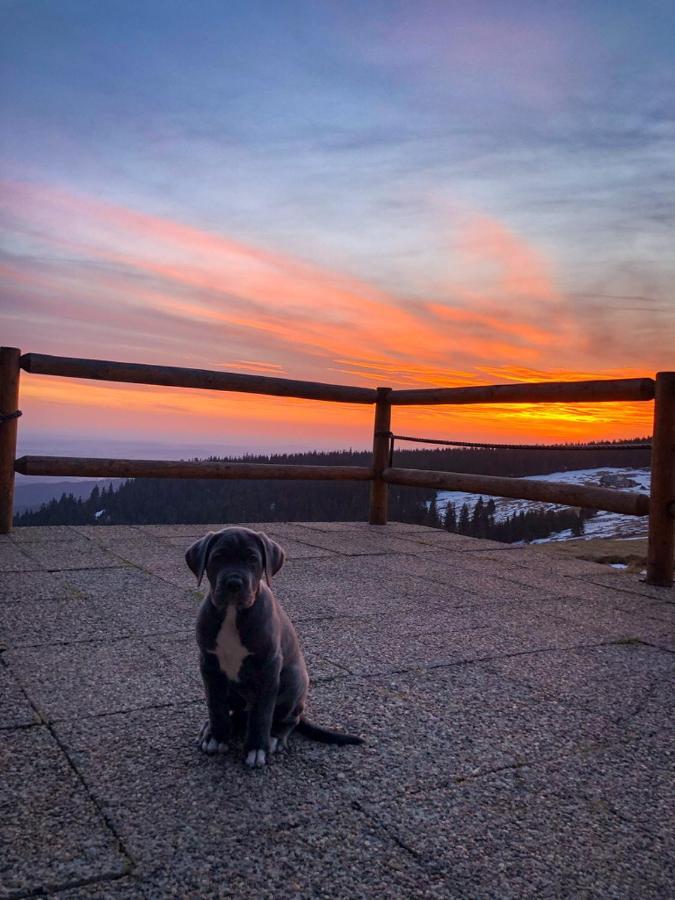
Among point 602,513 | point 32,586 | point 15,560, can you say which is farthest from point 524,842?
point 602,513

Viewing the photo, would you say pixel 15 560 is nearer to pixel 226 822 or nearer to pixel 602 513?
pixel 226 822

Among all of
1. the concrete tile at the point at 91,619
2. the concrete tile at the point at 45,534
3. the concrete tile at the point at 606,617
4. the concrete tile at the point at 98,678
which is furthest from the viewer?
the concrete tile at the point at 45,534

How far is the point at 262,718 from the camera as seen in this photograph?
1.95 meters

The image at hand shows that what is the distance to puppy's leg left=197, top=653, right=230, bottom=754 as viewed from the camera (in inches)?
77.8

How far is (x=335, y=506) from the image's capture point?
10438 mm

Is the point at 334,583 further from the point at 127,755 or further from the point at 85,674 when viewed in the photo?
the point at 127,755

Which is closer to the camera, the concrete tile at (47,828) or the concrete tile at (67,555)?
the concrete tile at (47,828)

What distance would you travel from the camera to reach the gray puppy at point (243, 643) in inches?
75.9

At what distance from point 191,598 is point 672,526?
3128 mm

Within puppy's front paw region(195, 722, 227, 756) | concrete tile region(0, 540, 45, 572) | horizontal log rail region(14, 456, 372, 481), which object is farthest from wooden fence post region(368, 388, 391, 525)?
puppy's front paw region(195, 722, 227, 756)

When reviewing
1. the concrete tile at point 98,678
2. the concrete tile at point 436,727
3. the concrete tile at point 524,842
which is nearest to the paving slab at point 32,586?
the concrete tile at point 98,678

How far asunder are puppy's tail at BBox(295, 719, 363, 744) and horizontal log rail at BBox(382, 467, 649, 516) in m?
3.42

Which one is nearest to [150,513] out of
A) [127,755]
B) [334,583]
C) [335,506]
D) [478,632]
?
[335,506]

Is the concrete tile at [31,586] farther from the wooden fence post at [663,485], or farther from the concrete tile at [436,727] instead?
the wooden fence post at [663,485]
